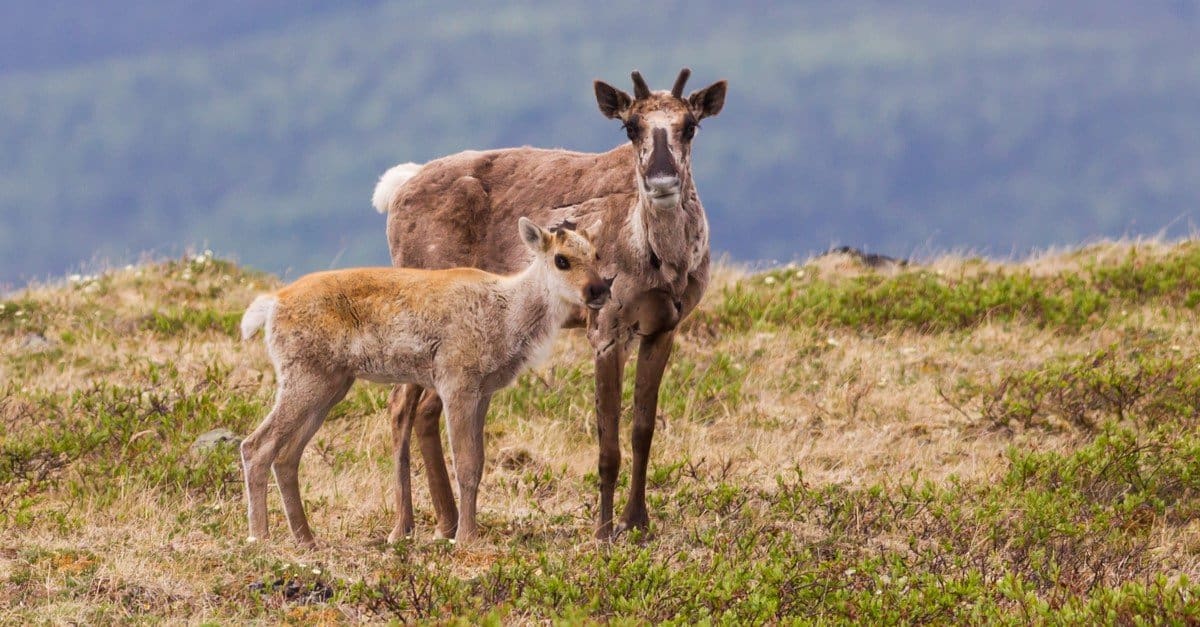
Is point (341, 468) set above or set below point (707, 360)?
below

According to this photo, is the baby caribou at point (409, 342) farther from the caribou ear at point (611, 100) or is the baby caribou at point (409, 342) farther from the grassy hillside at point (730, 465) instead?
the caribou ear at point (611, 100)

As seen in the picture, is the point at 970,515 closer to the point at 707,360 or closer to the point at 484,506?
the point at 484,506

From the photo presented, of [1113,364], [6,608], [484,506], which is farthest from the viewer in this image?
[1113,364]

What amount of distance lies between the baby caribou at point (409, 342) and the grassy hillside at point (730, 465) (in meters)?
0.61

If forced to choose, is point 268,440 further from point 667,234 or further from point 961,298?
point 961,298

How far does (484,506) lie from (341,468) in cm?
160

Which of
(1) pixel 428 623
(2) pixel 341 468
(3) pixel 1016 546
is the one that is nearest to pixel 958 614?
(3) pixel 1016 546

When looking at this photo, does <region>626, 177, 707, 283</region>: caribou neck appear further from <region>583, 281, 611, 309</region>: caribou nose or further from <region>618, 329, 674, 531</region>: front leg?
<region>583, 281, 611, 309</region>: caribou nose

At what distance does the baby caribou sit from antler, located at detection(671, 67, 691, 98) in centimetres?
139

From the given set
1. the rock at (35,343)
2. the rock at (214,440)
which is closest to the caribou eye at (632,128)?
the rock at (214,440)

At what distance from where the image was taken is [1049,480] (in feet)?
35.8

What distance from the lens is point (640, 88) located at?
962 centimetres

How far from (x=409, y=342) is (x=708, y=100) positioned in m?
2.82

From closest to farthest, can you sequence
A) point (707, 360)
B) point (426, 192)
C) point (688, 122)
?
1. point (688, 122)
2. point (426, 192)
3. point (707, 360)
